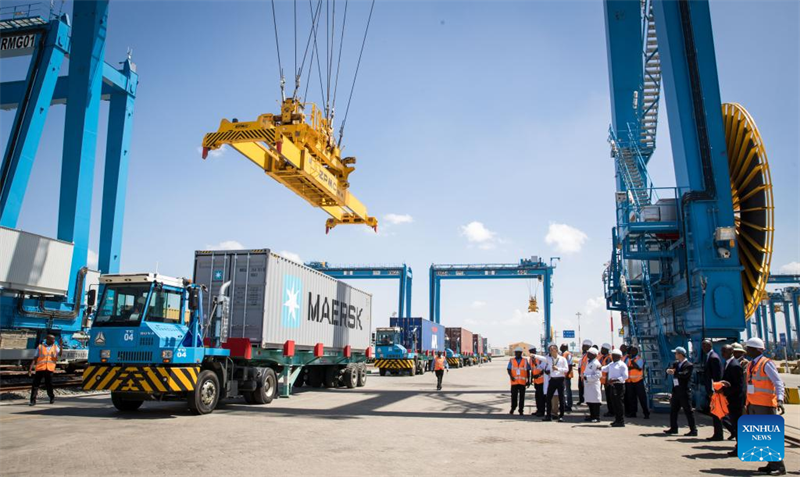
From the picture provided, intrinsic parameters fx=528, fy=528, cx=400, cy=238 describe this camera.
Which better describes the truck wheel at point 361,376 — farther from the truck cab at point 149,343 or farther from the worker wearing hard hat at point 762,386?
the worker wearing hard hat at point 762,386

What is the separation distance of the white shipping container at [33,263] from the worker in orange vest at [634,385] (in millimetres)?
17251

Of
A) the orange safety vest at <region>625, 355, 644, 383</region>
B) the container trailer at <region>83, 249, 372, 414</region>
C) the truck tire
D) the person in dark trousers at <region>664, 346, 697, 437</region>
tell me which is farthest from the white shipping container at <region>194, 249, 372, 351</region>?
the person in dark trousers at <region>664, 346, 697, 437</region>

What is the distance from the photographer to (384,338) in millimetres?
30188

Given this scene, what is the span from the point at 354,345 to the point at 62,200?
12863 mm

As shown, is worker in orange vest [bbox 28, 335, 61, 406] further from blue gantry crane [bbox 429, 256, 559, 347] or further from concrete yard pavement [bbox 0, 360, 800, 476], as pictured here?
blue gantry crane [bbox 429, 256, 559, 347]

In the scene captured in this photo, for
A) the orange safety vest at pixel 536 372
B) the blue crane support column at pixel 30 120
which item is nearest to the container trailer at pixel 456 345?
the blue crane support column at pixel 30 120

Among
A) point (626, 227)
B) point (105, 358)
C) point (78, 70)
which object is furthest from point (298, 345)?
point (78, 70)

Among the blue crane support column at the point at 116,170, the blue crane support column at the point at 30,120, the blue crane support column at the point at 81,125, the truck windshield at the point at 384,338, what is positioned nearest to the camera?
the blue crane support column at the point at 81,125

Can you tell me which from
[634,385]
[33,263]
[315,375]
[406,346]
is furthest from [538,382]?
[406,346]

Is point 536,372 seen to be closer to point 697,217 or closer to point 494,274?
point 697,217

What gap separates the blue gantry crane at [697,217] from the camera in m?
12.3

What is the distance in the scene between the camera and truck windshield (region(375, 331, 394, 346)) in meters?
30.0

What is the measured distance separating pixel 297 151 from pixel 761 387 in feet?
34.0

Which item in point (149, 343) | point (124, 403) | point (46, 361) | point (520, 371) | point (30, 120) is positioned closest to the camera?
point (149, 343)
